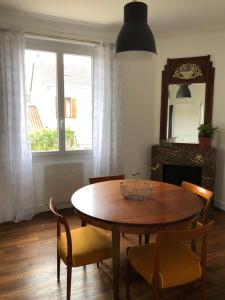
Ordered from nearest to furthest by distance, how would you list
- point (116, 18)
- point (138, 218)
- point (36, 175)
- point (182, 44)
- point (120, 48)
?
point (138, 218) < point (120, 48) < point (116, 18) < point (36, 175) < point (182, 44)

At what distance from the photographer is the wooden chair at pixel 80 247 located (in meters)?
1.84

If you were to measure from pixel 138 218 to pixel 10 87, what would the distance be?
2.44m

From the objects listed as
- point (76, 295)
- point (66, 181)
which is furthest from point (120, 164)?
point (76, 295)

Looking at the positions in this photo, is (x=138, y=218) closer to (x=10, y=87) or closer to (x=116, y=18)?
(x=10, y=87)

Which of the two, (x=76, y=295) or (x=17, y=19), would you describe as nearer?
(x=76, y=295)

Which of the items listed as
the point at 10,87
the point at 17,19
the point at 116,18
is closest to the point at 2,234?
the point at 10,87

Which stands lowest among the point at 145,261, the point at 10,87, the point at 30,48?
the point at 145,261

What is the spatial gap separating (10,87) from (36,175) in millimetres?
1261

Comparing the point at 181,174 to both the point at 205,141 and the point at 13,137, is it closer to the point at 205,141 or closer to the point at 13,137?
the point at 205,141

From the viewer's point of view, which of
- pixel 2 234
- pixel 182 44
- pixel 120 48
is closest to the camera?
pixel 120 48

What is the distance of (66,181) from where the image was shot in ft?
12.7

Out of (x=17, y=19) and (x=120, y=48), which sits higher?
(x=17, y=19)

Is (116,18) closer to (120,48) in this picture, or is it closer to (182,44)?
(182,44)

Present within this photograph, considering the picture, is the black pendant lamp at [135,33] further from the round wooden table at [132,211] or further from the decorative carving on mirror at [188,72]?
the decorative carving on mirror at [188,72]
